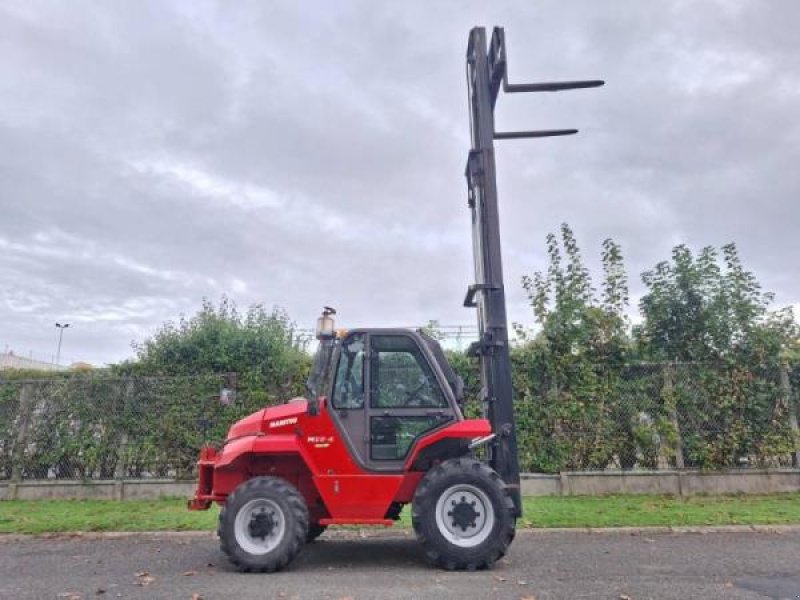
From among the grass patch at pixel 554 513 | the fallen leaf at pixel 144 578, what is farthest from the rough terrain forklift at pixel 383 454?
the grass patch at pixel 554 513

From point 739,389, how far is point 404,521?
625 centimetres

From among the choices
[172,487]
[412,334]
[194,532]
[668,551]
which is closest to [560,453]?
[668,551]

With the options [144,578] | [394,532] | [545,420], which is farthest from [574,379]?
[144,578]

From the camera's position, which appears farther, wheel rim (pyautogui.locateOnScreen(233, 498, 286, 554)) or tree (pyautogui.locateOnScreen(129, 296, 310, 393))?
tree (pyautogui.locateOnScreen(129, 296, 310, 393))

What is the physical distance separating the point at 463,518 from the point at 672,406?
6136mm

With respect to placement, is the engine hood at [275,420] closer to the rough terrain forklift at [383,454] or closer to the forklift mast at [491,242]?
the rough terrain forklift at [383,454]

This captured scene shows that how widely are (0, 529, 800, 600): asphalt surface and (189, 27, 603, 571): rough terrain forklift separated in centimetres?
39

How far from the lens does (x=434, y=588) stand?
4906mm

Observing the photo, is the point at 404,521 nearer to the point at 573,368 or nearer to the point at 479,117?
the point at 573,368

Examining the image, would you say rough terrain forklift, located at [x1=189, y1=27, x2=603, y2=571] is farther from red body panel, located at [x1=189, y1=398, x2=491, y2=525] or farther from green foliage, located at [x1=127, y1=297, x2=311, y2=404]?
green foliage, located at [x1=127, y1=297, x2=311, y2=404]

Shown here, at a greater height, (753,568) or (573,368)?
(573,368)

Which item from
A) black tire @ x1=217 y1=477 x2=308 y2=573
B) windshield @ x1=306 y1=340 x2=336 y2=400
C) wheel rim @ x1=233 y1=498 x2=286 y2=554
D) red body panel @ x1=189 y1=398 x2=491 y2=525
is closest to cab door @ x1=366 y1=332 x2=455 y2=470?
red body panel @ x1=189 y1=398 x2=491 y2=525

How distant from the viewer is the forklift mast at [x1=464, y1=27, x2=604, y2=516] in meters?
6.18

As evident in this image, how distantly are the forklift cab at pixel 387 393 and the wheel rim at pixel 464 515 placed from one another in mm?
606
